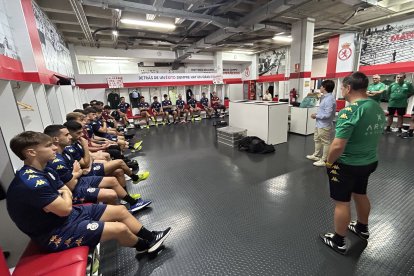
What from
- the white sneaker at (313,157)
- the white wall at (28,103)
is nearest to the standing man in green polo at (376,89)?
the white sneaker at (313,157)

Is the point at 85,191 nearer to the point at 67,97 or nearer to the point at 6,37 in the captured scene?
the point at 6,37

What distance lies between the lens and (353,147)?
1504 millimetres

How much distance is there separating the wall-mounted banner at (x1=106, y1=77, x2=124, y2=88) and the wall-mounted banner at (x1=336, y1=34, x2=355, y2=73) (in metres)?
8.66

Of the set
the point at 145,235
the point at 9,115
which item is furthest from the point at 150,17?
the point at 145,235

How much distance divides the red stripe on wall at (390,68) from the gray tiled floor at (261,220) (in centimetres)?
378

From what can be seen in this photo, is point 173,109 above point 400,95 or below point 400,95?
below

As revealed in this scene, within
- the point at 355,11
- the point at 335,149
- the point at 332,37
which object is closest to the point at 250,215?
the point at 335,149

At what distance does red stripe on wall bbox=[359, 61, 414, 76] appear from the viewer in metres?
6.03

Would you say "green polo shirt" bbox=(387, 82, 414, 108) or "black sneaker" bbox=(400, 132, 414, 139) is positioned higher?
"green polo shirt" bbox=(387, 82, 414, 108)

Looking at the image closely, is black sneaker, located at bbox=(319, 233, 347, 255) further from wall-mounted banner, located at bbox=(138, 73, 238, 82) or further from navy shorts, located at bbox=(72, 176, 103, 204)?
wall-mounted banner, located at bbox=(138, 73, 238, 82)

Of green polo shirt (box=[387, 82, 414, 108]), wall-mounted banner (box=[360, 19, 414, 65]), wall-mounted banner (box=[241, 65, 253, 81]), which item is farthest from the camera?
wall-mounted banner (box=[241, 65, 253, 81])

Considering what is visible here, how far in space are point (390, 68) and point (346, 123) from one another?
733 centimetres

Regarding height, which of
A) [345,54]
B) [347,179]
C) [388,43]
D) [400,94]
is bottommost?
[347,179]

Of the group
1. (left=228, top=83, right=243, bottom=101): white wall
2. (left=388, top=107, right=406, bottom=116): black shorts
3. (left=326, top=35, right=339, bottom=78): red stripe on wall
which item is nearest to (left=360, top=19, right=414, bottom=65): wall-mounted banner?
(left=326, top=35, right=339, bottom=78): red stripe on wall
